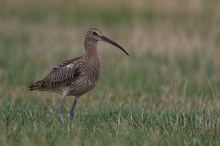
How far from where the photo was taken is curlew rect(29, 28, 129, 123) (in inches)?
349

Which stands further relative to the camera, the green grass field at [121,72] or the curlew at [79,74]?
the curlew at [79,74]

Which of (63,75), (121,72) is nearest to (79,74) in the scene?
(63,75)

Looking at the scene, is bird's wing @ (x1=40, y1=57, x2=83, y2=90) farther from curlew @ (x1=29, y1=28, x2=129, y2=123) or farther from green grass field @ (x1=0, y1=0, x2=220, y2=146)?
green grass field @ (x1=0, y1=0, x2=220, y2=146)

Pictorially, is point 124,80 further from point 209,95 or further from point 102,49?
point 102,49

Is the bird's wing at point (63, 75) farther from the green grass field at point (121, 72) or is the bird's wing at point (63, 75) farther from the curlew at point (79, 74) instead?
the green grass field at point (121, 72)

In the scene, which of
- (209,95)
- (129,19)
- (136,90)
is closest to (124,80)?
(136,90)

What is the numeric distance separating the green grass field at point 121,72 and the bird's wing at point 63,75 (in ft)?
1.13

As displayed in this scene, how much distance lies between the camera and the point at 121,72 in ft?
43.3

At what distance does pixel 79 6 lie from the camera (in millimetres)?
22484

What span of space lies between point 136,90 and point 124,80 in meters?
0.83

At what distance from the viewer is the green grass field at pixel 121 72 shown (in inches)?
291

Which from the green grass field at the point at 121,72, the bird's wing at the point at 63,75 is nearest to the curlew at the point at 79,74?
the bird's wing at the point at 63,75

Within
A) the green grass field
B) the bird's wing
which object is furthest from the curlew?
the green grass field

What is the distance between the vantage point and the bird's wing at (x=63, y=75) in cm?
893
